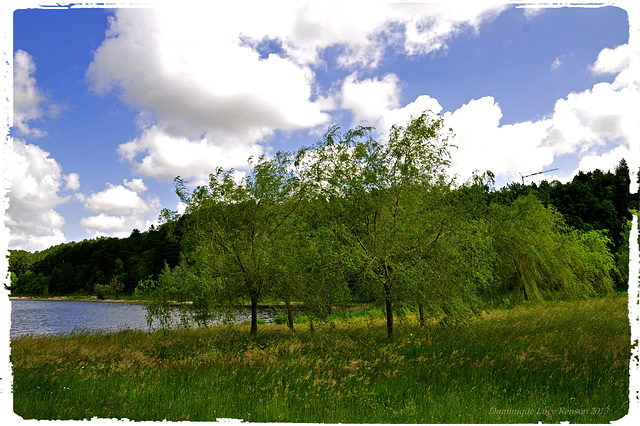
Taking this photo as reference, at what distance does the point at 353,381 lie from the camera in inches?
311

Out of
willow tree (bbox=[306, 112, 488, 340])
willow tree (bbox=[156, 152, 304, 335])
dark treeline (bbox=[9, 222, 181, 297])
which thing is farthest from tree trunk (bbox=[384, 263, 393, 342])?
dark treeline (bbox=[9, 222, 181, 297])

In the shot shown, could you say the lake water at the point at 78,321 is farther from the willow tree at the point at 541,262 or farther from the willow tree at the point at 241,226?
the willow tree at the point at 541,262

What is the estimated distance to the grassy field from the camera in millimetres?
6156

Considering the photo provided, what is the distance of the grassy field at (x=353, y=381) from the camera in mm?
6156

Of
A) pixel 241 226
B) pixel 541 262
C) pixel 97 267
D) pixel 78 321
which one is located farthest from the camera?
pixel 97 267

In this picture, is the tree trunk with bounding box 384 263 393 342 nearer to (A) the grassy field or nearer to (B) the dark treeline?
(A) the grassy field

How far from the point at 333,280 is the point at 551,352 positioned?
21.0 ft

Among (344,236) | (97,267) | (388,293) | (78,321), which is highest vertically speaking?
(344,236)

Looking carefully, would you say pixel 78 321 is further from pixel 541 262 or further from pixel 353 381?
pixel 541 262

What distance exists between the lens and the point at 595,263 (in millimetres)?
26812

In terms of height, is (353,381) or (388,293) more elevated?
(388,293)

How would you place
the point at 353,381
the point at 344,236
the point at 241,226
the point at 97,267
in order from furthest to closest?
1. the point at 97,267
2. the point at 241,226
3. the point at 344,236
4. the point at 353,381

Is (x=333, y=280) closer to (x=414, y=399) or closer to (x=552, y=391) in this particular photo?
(x=414, y=399)

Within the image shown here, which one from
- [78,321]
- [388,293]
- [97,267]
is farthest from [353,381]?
[97,267]
